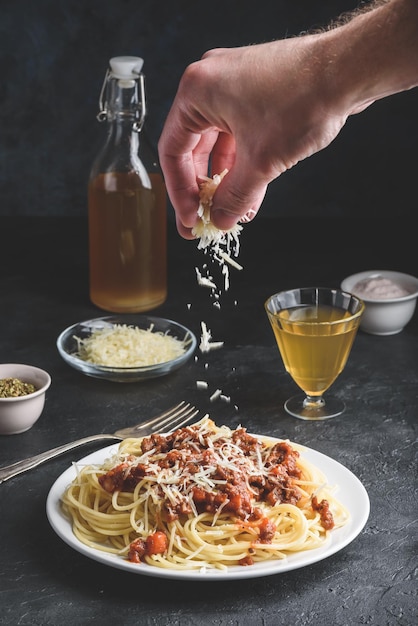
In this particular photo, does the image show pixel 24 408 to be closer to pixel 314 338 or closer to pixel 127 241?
pixel 314 338

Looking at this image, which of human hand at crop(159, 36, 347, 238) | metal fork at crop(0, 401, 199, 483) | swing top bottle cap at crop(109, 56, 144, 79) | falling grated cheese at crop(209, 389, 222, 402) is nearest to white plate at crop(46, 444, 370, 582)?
metal fork at crop(0, 401, 199, 483)

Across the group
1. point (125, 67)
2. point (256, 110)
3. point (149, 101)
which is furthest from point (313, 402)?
point (149, 101)

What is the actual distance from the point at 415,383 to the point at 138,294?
3.57 feet

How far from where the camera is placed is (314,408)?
9.16 feet

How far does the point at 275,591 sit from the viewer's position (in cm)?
194

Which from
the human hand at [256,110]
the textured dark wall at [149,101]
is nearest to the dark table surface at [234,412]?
the textured dark wall at [149,101]

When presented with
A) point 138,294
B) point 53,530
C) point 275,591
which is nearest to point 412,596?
point 275,591

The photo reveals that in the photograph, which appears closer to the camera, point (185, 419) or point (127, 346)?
point (185, 419)

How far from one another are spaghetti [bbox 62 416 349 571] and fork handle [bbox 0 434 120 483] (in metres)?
0.21

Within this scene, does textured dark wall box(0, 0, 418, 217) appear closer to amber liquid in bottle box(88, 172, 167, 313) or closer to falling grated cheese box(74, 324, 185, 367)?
amber liquid in bottle box(88, 172, 167, 313)

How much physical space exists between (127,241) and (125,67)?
1.99ft

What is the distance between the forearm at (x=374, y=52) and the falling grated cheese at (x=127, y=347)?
1.34 meters

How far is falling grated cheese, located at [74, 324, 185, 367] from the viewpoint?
9.75ft

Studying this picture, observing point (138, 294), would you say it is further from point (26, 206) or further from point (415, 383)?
point (26, 206)
